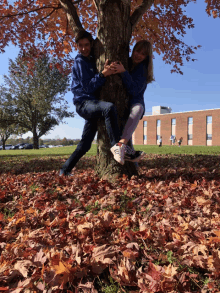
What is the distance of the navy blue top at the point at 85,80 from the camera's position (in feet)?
11.5

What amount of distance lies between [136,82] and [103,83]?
0.57m

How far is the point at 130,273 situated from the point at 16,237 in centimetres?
122

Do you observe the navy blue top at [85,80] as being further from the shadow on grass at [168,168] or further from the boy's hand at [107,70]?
the shadow on grass at [168,168]

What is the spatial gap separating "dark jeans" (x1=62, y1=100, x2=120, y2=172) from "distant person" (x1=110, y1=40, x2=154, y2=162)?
0.65ft

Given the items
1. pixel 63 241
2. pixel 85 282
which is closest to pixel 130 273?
pixel 85 282

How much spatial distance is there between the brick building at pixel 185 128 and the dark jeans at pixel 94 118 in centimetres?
3996

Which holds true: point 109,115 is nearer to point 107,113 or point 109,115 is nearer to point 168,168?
point 107,113

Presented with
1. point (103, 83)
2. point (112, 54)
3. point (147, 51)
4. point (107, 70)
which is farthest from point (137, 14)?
point (103, 83)

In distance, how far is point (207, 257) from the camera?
1.49 m

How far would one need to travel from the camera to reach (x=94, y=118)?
3.87 metres

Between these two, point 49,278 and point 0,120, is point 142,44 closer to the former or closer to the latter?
point 49,278

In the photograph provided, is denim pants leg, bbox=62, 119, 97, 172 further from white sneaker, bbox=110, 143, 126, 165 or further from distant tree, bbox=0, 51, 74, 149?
distant tree, bbox=0, 51, 74, 149

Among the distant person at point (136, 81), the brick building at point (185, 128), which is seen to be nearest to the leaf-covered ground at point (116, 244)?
the distant person at point (136, 81)

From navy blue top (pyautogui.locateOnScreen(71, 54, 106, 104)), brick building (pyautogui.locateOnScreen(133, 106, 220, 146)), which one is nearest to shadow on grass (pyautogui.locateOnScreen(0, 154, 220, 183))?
navy blue top (pyautogui.locateOnScreen(71, 54, 106, 104))
